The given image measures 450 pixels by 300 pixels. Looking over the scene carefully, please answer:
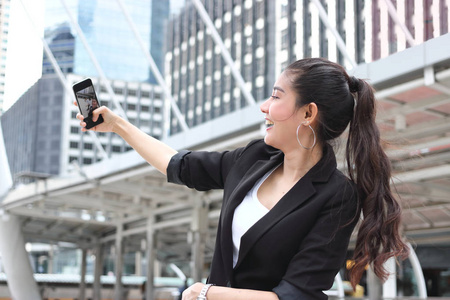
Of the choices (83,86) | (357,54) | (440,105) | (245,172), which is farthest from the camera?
(357,54)

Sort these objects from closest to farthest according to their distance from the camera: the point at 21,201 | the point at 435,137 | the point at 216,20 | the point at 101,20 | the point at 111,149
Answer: the point at 435,137 < the point at 21,201 < the point at 101,20 < the point at 216,20 < the point at 111,149

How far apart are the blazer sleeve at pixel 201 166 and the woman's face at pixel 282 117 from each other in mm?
162

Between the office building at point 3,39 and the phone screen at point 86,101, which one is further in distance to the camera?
the office building at point 3,39

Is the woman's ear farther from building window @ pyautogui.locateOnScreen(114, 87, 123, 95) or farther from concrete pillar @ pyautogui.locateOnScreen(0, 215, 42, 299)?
building window @ pyautogui.locateOnScreen(114, 87, 123, 95)

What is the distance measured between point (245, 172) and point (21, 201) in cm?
2112

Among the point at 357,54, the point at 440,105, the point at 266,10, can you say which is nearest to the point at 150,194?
the point at 440,105

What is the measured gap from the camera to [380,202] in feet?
5.43

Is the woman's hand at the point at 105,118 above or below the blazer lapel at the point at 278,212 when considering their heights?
above

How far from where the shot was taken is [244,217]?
1.67 metres

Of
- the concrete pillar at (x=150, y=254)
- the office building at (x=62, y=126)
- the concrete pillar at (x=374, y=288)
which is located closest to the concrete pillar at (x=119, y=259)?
the concrete pillar at (x=150, y=254)

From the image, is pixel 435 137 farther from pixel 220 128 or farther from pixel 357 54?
pixel 357 54

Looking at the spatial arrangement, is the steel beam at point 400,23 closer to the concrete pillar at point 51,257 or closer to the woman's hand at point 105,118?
the woman's hand at point 105,118

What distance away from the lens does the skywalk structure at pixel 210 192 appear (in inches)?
342

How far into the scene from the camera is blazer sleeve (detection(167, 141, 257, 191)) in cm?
185
